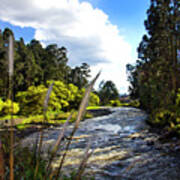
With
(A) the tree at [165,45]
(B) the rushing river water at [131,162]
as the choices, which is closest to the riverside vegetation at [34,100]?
(B) the rushing river water at [131,162]

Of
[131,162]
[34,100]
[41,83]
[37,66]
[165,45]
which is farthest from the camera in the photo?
[41,83]

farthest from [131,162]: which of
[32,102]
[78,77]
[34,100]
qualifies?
[78,77]

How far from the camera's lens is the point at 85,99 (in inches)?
14.4

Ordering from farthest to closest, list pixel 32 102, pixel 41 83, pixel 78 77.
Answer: pixel 78 77
pixel 41 83
pixel 32 102

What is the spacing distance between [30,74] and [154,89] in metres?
13.9

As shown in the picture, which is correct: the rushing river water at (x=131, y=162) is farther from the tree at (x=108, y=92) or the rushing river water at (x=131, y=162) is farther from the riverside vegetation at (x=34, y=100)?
the tree at (x=108, y=92)

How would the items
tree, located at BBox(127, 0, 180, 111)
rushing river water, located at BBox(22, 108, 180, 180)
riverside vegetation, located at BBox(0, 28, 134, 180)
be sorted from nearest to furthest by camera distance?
riverside vegetation, located at BBox(0, 28, 134, 180) < rushing river water, located at BBox(22, 108, 180, 180) < tree, located at BBox(127, 0, 180, 111)

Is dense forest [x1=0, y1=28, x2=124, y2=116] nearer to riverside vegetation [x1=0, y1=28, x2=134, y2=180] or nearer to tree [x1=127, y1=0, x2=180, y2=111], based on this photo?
riverside vegetation [x1=0, y1=28, x2=134, y2=180]

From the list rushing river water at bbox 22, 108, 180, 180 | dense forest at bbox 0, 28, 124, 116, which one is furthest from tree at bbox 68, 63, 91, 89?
rushing river water at bbox 22, 108, 180, 180

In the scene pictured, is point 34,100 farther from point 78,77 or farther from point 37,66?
point 78,77

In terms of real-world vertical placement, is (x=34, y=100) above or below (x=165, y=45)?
below

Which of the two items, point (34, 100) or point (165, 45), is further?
point (165, 45)

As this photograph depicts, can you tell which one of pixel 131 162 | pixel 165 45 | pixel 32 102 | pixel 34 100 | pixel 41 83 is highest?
pixel 165 45

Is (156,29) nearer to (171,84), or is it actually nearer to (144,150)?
(171,84)
